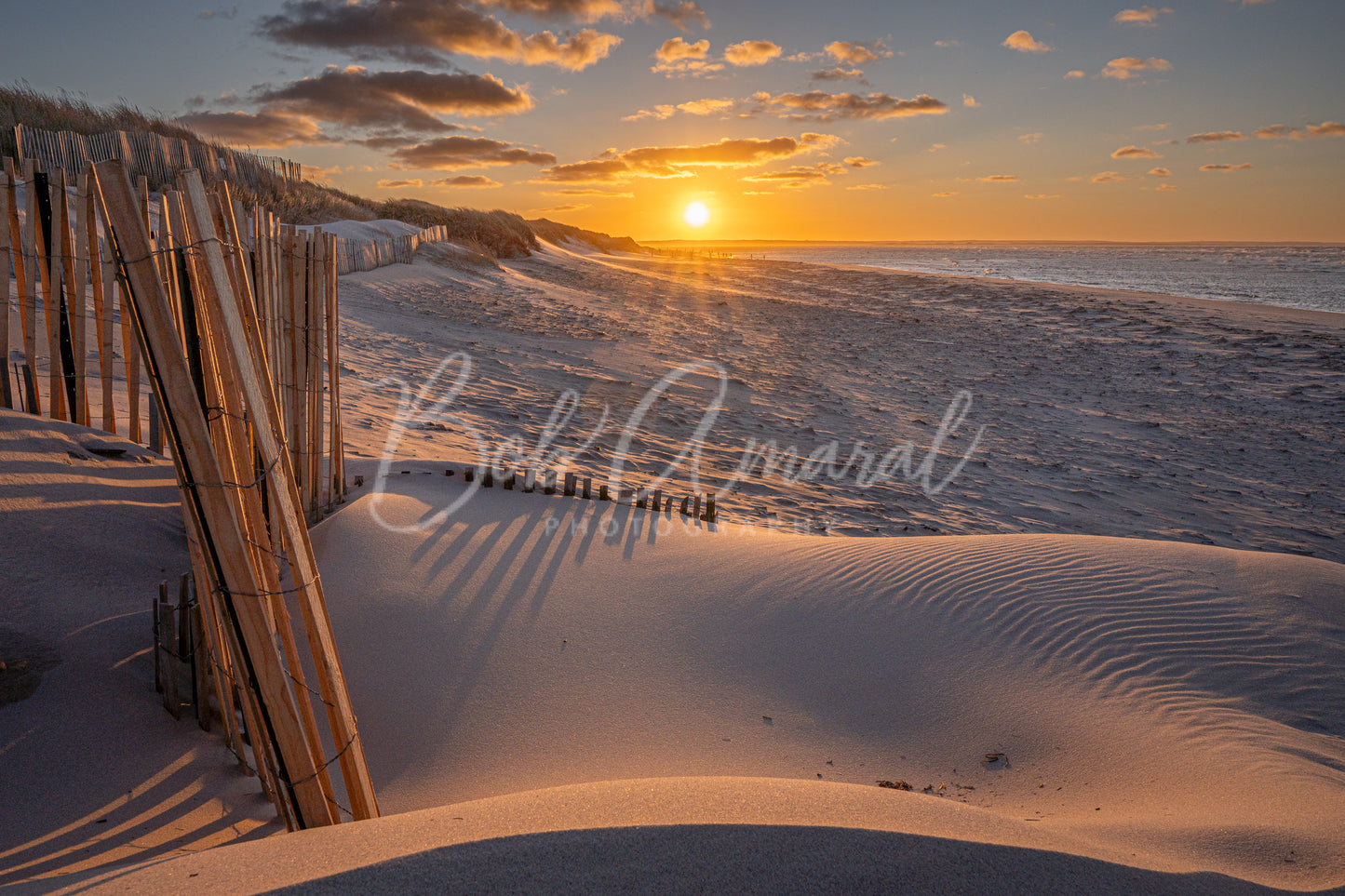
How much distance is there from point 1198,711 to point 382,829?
12.2 ft

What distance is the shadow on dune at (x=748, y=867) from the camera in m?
1.64

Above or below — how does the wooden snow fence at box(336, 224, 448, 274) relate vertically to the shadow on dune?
above

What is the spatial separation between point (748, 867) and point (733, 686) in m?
1.81

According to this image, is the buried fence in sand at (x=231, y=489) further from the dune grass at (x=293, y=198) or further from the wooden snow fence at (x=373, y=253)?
the wooden snow fence at (x=373, y=253)

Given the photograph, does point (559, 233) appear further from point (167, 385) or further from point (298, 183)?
point (167, 385)

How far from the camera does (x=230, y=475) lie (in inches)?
Answer: 85.6

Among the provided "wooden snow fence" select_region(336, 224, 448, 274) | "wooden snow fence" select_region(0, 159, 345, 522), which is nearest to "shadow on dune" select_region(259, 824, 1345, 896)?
"wooden snow fence" select_region(0, 159, 345, 522)

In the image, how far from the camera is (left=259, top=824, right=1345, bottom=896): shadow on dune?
5.39 feet

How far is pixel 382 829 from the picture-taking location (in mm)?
1897

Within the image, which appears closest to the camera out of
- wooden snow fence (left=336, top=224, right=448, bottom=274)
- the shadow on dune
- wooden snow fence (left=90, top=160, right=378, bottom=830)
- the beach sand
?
the shadow on dune

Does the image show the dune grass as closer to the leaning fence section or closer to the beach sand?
the leaning fence section

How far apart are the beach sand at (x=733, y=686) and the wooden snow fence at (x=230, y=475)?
0.34 metres

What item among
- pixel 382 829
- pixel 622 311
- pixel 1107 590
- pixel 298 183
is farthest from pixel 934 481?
pixel 298 183

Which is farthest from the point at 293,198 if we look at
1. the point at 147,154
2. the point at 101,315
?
the point at 101,315
